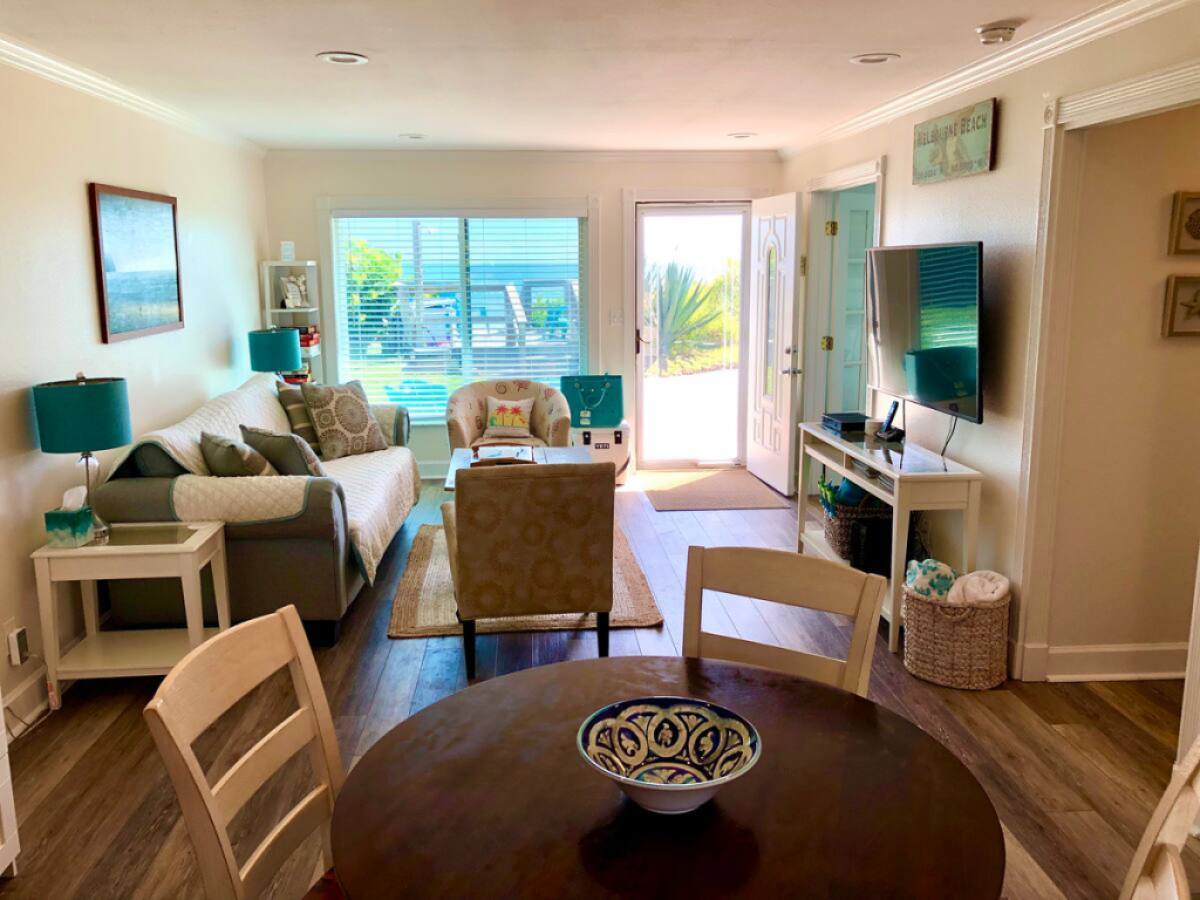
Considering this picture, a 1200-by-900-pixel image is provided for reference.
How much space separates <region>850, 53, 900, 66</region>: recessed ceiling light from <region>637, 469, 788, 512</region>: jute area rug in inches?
120

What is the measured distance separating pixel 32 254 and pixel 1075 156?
12.1 ft

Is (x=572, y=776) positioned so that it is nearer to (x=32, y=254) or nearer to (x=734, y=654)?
(x=734, y=654)

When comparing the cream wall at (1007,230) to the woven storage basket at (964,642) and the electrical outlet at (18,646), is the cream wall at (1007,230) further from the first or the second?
the electrical outlet at (18,646)

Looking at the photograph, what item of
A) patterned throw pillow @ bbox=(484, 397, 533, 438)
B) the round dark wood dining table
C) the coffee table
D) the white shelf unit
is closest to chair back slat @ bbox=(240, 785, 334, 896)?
the round dark wood dining table

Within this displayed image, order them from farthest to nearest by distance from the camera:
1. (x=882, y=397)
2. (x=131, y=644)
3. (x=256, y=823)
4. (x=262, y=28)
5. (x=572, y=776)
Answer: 1. (x=882, y=397)
2. (x=131, y=644)
3. (x=262, y=28)
4. (x=256, y=823)
5. (x=572, y=776)

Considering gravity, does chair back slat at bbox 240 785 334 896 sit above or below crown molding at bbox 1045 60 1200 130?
below

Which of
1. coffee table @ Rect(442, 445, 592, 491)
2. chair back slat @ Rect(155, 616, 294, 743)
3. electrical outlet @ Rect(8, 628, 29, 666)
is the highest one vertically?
chair back slat @ Rect(155, 616, 294, 743)

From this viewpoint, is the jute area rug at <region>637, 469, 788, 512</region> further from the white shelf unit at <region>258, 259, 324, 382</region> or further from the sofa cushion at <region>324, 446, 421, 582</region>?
the white shelf unit at <region>258, 259, 324, 382</region>

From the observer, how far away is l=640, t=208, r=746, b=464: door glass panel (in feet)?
22.8

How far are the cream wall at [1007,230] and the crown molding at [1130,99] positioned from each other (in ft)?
0.15

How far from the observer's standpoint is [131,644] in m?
3.59

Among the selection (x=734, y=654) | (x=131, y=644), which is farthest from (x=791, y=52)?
(x=131, y=644)

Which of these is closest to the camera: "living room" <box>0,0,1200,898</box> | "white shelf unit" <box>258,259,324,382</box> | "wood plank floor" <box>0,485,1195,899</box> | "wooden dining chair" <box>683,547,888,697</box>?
"living room" <box>0,0,1200,898</box>

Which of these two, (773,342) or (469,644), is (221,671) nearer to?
(469,644)
